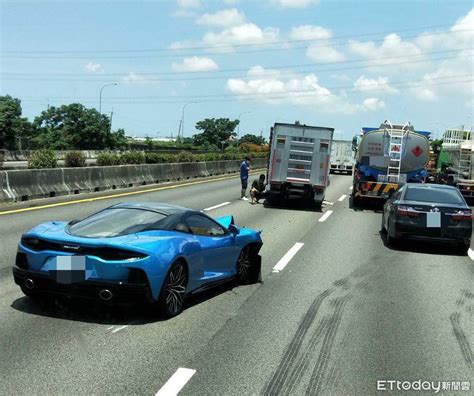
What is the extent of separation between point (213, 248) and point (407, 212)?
5.91m

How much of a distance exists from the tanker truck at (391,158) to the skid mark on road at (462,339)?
13.4 meters

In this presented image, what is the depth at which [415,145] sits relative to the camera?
19.8 metres

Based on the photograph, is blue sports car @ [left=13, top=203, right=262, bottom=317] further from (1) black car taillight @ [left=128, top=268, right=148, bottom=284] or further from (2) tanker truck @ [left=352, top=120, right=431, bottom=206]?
(2) tanker truck @ [left=352, top=120, right=431, bottom=206]

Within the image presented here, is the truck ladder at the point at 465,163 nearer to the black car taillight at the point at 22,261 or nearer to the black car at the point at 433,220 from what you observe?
the black car at the point at 433,220

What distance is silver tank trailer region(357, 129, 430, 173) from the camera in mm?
19766

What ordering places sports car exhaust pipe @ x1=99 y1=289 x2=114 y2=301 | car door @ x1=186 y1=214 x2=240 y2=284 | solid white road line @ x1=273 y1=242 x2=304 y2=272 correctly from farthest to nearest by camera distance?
solid white road line @ x1=273 y1=242 x2=304 y2=272, car door @ x1=186 y1=214 x2=240 y2=284, sports car exhaust pipe @ x1=99 y1=289 x2=114 y2=301

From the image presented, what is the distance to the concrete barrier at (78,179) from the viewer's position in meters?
16.9

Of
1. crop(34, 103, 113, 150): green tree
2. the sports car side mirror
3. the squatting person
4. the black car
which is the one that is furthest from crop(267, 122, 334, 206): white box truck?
crop(34, 103, 113, 150): green tree

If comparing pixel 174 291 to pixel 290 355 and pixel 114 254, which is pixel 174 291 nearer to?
pixel 114 254

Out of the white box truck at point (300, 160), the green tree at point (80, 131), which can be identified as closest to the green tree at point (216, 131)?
the green tree at point (80, 131)

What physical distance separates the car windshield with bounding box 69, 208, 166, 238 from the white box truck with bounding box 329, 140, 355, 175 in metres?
41.7

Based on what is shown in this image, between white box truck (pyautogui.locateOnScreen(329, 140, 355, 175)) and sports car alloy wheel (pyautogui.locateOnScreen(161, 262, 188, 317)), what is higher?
white box truck (pyautogui.locateOnScreen(329, 140, 355, 175))

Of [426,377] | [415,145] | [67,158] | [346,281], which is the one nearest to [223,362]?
[426,377]

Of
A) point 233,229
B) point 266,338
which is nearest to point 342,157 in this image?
point 233,229
